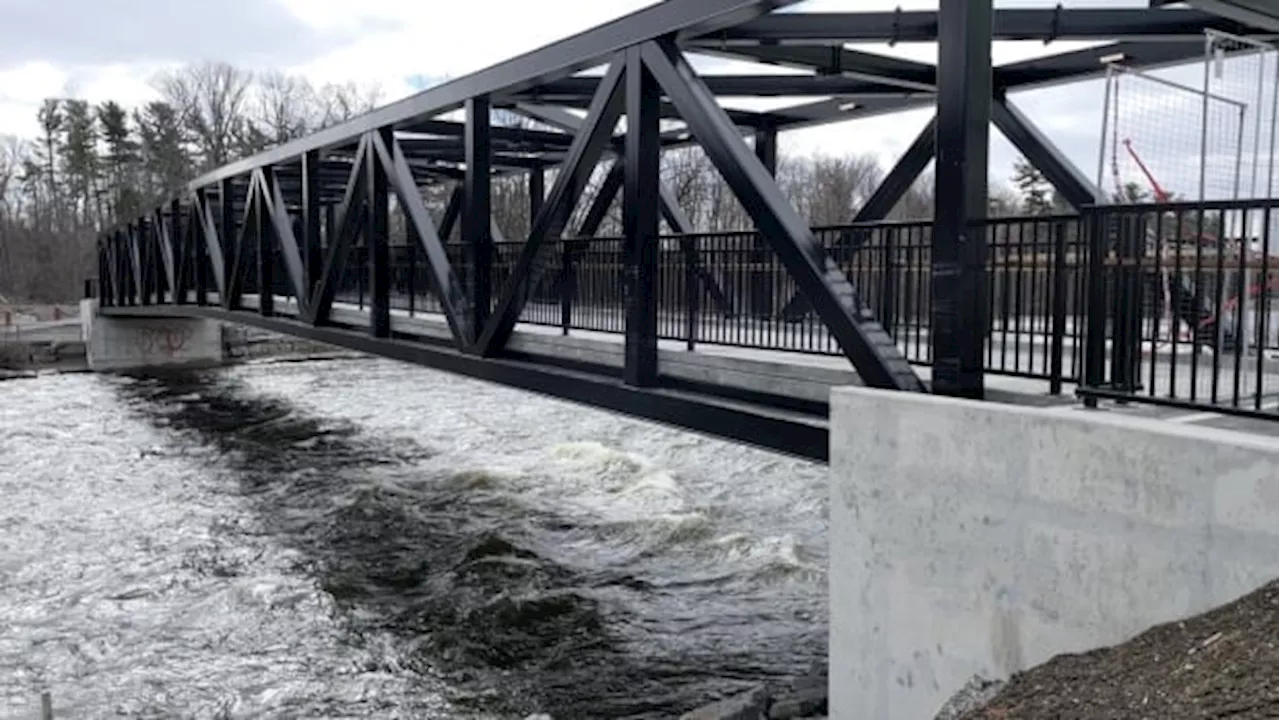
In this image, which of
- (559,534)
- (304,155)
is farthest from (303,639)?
(304,155)

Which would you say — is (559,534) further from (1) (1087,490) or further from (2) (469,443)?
(1) (1087,490)

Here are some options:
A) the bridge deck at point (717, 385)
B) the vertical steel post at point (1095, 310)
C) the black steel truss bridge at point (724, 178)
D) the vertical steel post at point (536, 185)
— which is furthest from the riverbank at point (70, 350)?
the vertical steel post at point (1095, 310)

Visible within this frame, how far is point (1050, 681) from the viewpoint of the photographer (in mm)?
4930

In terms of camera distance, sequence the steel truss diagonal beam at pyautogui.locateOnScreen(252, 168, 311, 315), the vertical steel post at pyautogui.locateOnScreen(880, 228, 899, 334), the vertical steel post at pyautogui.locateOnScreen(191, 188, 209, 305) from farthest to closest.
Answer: the vertical steel post at pyautogui.locateOnScreen(191, 188, 209, 305) → the steel truss diagonal beam at pyautogui.locateOnScreen(252, 168, 311, 315) → the vertical steel post at pyautogui.locateOnScreen(880, 228, 899, 334)

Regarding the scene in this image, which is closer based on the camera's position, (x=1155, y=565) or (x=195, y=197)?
(x=1155, y=565)

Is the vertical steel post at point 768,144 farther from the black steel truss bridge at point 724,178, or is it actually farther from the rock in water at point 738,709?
the rock in water at point 738,709

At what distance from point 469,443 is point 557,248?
11.8 metres

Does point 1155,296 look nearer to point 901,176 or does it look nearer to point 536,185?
point 901,176

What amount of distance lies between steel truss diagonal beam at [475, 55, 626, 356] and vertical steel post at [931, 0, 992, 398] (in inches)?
144

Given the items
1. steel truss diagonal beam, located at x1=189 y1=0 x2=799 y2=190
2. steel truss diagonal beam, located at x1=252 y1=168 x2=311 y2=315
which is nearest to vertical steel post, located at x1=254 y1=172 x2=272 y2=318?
steel truss diagonal beam, located at x1=252 y1=168 x2=311 y2=315

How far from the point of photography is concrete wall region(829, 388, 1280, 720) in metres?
4.77

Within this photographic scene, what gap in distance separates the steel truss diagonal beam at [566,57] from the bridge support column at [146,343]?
110 feet

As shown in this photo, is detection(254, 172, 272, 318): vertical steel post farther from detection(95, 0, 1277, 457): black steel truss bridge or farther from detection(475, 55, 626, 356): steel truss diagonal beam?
detection(475, 55, 626, 356): steel truss diagonal beam

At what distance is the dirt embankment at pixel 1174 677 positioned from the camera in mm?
3855
